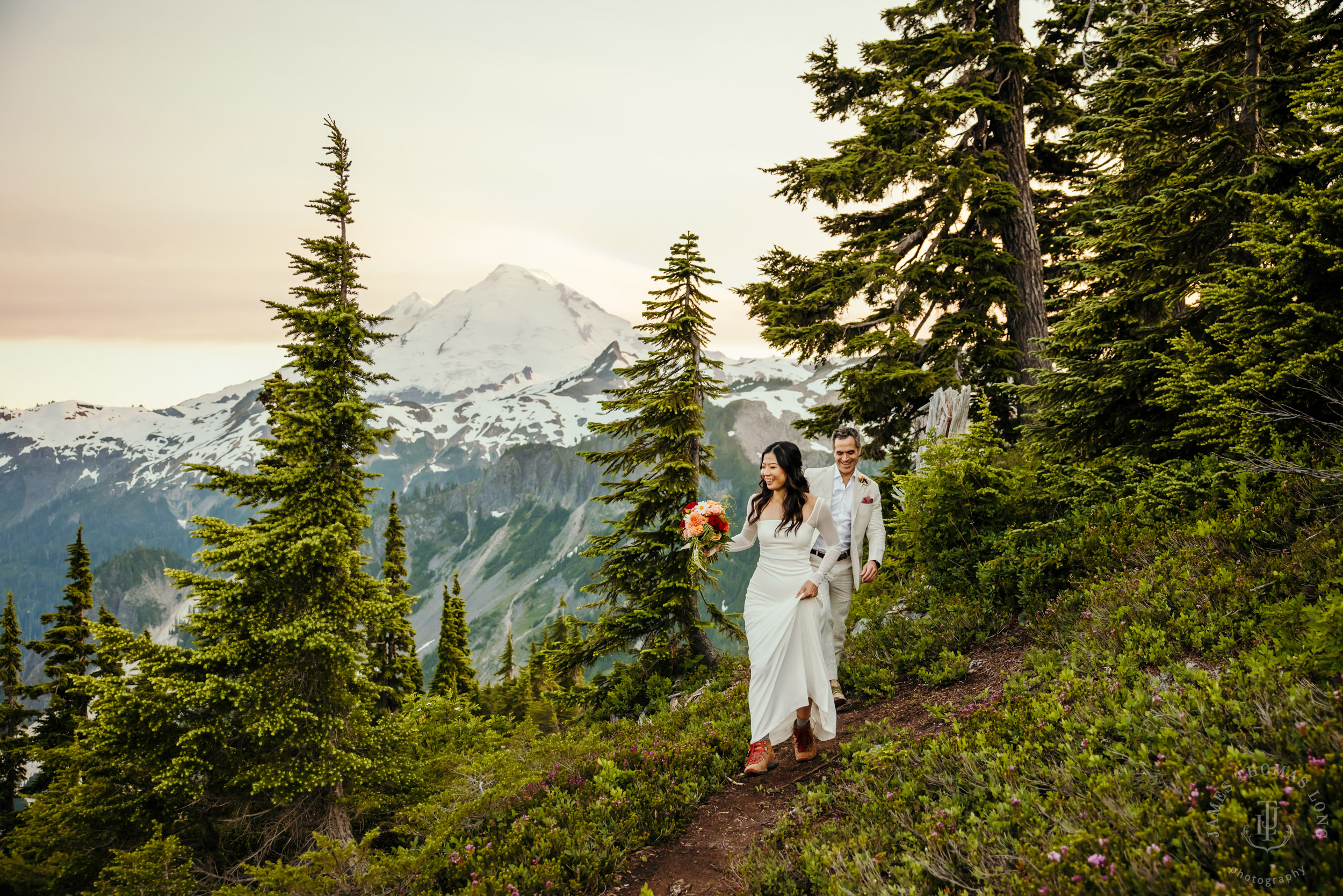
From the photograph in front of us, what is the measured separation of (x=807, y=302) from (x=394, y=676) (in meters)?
26.8

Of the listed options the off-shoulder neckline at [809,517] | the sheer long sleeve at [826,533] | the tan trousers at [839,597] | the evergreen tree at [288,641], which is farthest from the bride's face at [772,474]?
the evergreen tree at [288,641]

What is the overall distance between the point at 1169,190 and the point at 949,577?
5.35 meters

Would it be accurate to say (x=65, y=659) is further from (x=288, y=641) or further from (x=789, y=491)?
(x=789, y=491)

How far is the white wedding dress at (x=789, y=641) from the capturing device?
18.8 feet

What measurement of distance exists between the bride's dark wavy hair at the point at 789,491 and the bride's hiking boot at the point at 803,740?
6.29 feet

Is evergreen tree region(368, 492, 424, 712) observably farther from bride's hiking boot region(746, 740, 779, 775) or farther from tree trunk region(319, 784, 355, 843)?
bride's hiking boot region(746, 740, 779, 775)

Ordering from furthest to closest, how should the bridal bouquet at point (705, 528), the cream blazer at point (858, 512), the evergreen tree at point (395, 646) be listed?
the evergreen tree at point (395, 646), the cream blazer at point (858, 512), the bridal bouquet at point (705, 528)

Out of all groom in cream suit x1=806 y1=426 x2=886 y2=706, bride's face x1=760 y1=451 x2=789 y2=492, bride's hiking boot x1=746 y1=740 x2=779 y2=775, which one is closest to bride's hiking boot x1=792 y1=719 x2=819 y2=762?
bride's hiking boot x1=746 y1=740 x2=779 y2=775

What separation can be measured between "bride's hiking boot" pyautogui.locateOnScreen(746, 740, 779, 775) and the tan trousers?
112 cm

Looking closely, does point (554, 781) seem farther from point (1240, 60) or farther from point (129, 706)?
point (1240, 60)

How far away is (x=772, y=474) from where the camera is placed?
19.3ft

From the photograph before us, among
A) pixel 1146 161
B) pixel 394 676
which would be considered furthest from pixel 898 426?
pixel 394 676

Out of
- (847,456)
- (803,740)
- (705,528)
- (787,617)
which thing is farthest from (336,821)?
(847,456)

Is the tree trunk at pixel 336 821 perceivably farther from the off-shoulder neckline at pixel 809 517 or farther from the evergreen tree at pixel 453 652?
the evergreen tree at pixel 453 652
